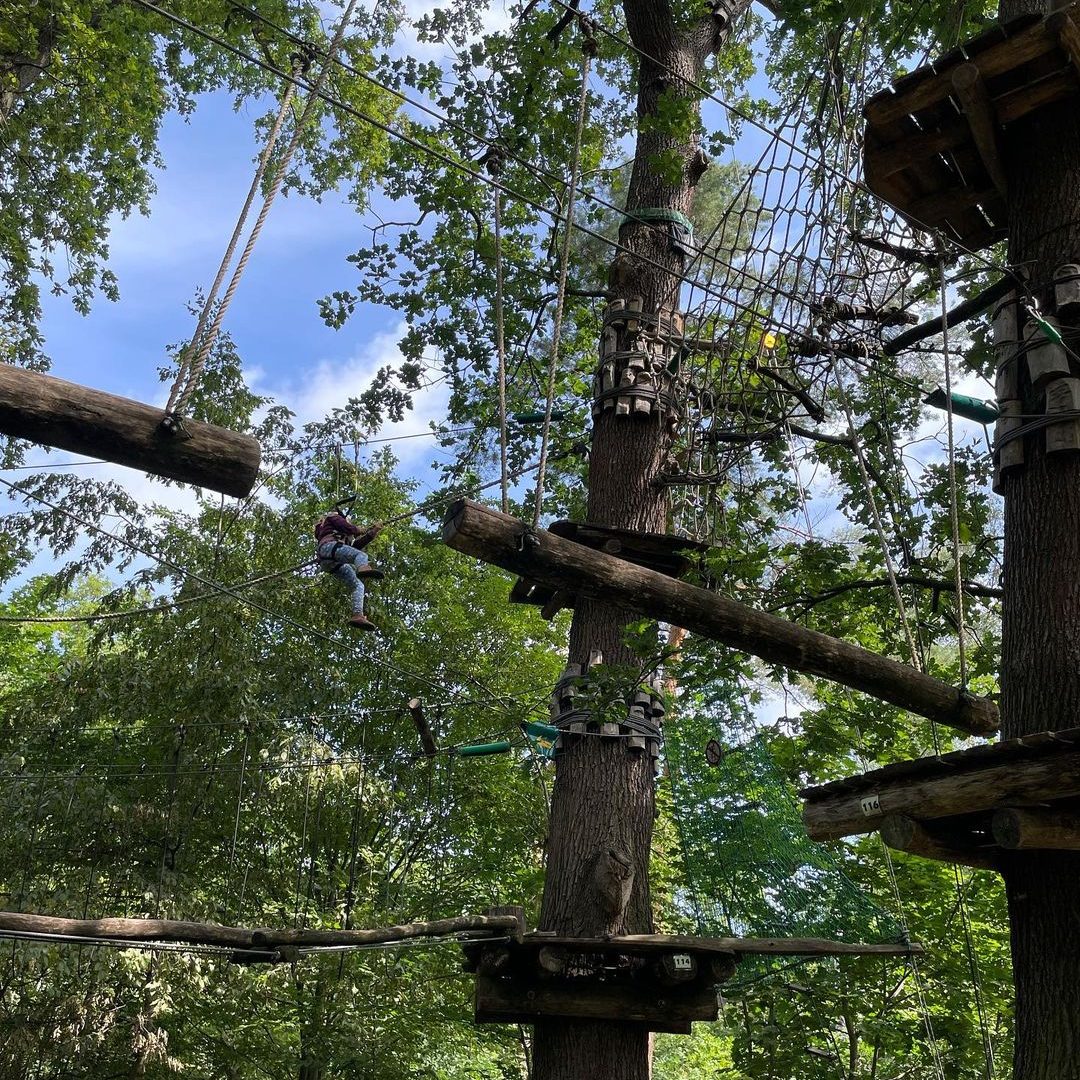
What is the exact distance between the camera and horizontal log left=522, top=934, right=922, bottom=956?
3.82 meters

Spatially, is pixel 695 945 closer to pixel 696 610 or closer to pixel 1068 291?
pixel 696 610

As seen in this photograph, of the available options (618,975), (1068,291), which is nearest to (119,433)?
(618,975)

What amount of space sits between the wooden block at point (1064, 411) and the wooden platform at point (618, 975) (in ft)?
6.78

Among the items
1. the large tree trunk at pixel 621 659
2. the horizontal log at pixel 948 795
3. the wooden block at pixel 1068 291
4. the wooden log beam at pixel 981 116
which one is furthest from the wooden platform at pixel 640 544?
the wooden log beam at pixel 981 116

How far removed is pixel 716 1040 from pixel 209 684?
829 centimetres

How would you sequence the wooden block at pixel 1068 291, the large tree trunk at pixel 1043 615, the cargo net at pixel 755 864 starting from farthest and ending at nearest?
the cargo net at pixel 755 864, the wooden block at pixel 1068 291, the large tree trunk at pixel 1043 615

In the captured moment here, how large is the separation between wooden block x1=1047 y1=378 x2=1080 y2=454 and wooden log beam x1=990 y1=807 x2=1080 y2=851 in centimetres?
122

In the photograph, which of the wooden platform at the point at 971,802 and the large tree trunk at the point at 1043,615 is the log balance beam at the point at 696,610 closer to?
the large tree trunk at the point at 1043,615

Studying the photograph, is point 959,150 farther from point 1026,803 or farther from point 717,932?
point 717,932

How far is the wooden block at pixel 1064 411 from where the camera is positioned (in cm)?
326

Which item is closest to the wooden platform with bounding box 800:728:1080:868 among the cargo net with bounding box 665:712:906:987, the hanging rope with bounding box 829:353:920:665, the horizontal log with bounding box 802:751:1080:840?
the horizontal log with bounding box 802:751:1080:840

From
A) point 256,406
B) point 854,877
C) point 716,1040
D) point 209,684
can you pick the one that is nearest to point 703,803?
point 854,877

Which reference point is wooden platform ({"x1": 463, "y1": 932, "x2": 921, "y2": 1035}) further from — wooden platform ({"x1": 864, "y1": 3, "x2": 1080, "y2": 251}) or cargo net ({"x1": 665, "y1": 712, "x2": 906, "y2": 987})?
wooden platform ({"x1": 864, "y1": 3, "x2": 1080, "y2": 251})

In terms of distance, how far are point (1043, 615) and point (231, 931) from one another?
3.28 m
